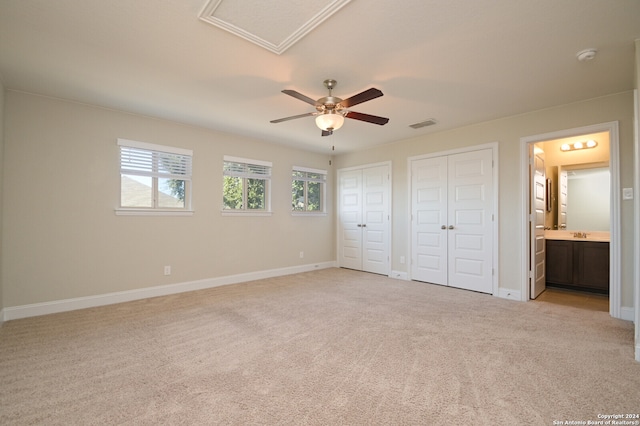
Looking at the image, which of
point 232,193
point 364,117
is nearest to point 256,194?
point 232,193

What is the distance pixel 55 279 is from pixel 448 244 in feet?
18.3

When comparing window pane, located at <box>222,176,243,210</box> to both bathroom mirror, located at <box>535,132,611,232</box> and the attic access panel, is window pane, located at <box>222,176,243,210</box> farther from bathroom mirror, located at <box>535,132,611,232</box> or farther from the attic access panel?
bathroom mirror, located at <box>535,132,611,232</box>

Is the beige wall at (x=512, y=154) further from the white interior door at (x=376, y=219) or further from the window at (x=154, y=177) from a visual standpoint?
the window at (x=154, y=177)

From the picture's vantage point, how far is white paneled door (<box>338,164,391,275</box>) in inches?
230

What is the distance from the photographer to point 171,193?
14.8 ft

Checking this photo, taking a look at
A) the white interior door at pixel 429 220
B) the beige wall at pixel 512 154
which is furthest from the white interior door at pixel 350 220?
the white interior door at pixel 429 220

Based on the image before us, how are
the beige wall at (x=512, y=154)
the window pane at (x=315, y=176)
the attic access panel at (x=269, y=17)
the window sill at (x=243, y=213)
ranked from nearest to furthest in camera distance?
the attic access panel at (x=269, y=17) → the beige wall at (x=512, y=154) → the window sill at (x=243, y=213) → the window pane at (x=315, y=176)

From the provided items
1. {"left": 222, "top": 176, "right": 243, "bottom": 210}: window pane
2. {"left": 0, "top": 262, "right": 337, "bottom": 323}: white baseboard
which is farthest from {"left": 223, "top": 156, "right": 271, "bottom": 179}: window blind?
{"left": 0, "top": 262, "right": 337, "bottom": 323}: white baseboard

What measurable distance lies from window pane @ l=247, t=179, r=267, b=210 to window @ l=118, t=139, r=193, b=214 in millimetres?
1105

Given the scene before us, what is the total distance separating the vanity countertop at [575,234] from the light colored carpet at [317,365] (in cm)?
171

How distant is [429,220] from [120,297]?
4.92 m

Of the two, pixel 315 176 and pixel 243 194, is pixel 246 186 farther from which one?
pixel 315 176

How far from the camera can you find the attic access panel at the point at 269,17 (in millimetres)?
1970

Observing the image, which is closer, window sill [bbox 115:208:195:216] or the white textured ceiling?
the white textured ceiling
